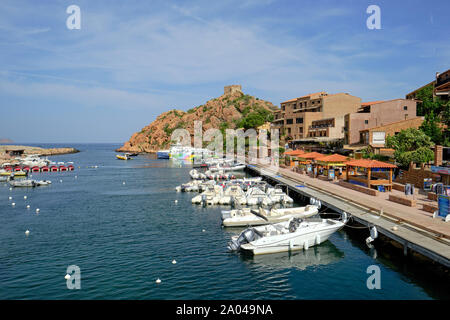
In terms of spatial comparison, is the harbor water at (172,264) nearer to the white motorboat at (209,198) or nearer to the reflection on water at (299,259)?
the reflection on water at (299,259)

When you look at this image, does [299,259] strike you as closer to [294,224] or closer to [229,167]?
[294,224]

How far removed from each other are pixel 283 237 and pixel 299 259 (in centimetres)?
174

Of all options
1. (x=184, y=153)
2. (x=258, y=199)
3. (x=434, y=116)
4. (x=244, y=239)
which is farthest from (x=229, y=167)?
(x=184, y=153)

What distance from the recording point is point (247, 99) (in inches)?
7687

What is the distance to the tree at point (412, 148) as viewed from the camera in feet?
129

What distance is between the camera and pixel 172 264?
885 inches

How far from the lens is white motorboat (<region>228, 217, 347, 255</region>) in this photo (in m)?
23.9

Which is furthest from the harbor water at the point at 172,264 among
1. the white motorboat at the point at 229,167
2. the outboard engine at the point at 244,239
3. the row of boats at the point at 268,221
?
the white motorboat at the point at 229,167

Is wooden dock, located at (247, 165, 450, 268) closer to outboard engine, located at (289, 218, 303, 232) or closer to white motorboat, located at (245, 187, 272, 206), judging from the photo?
white motorboat, located at (245, 187, 272, 206)

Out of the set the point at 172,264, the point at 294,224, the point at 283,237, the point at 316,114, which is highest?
the point at 316,114

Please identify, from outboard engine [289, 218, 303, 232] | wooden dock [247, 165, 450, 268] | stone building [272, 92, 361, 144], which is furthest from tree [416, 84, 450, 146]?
outboard engine [289, 218, 303, 232]
